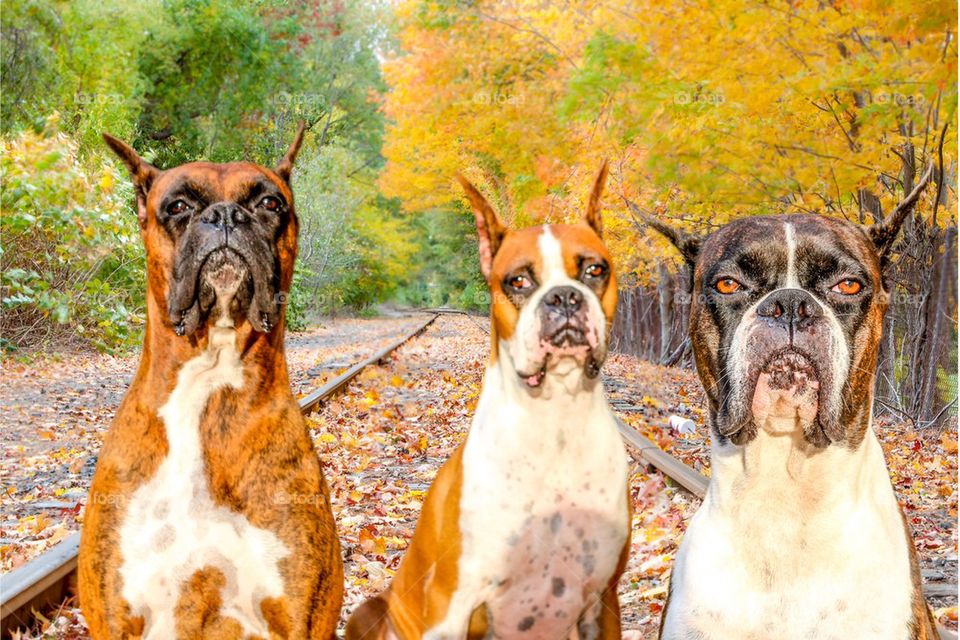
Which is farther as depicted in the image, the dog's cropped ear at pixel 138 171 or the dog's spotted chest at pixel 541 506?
the dog's spotted chest at pixel 541 506

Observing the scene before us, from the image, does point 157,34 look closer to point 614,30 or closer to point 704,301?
point 614,30

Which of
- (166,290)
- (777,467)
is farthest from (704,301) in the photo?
(166,290)

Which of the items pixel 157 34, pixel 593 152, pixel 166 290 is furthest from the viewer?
pixel 593 152

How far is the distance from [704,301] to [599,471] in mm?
847

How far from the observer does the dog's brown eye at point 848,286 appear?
8.43 feet

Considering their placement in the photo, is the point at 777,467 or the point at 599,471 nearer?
the point at 777,467

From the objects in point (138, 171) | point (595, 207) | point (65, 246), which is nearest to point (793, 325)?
point (595, 207)

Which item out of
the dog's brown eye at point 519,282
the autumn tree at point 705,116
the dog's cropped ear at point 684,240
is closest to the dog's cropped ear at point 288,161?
the dog's brown eye at point 519,282

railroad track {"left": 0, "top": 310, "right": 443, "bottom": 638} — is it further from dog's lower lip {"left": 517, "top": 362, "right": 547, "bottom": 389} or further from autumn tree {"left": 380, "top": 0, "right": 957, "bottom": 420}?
autumn tree {"left": 380, "top": 0, "right": 957, "bottom": 420}

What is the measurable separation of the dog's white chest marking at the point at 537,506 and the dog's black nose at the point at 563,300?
283 mm

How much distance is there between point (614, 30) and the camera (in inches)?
362

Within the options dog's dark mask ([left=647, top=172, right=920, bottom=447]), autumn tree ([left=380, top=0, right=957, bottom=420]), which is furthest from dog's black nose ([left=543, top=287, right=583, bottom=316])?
autumn tree ([left=380, top=0, right=957, bottom=420])

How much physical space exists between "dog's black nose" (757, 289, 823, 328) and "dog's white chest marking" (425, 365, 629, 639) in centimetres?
93

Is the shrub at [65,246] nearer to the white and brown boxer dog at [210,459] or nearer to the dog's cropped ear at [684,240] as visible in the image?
the white and brown boxer dog at [210,459]
